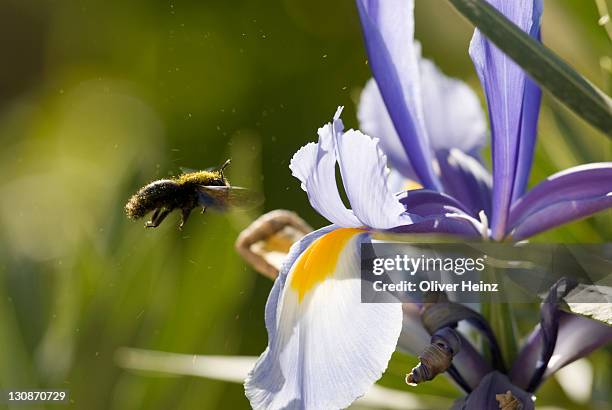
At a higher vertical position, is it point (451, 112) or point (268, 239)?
point (451, 112)

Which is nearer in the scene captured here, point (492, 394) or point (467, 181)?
point (492, 394)

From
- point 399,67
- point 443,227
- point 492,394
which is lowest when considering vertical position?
point 492,394

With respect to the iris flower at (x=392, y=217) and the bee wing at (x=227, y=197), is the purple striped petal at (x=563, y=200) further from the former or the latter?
the bee wing at (x=227, y=197)

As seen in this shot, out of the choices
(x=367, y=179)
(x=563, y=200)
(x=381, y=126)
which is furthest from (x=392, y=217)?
(x=381, y=126)

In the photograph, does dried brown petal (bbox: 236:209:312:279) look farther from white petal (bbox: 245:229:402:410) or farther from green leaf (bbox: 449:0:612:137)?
green leaf (bbox: 449:0:612:137)

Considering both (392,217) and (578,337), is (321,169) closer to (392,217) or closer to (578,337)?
(392,217)

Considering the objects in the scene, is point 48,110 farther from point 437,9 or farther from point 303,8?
point 437,9

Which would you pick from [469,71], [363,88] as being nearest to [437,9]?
[469,71]
